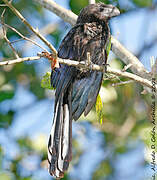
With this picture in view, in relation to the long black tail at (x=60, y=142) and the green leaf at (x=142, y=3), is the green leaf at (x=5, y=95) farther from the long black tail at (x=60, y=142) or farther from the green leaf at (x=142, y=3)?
the green leaf at (x=142, y=3)

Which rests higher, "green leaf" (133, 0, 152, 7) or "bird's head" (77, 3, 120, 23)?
"green leaf" (133, 0, 152, 7)

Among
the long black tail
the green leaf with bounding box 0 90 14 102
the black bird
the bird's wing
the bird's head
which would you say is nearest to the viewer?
the long black tail

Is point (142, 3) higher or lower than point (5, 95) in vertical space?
higher

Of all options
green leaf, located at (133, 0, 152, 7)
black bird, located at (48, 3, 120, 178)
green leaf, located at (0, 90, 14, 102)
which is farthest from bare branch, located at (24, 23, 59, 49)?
green leaf, located at (133, 0, 152, 7)

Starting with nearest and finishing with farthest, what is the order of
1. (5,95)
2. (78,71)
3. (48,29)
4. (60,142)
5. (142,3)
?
(60,142), (78,71), (142,3), (5,95), (48,29)

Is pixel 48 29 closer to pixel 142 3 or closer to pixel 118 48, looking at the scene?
pixel 142 3

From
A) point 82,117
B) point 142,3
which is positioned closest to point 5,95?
point 82,117

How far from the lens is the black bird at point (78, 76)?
2795 millimetres

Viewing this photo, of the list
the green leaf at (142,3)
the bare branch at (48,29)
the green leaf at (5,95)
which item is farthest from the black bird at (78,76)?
the bare branch at (48,29)

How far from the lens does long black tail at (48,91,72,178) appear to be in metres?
2.67

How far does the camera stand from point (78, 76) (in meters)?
3.23

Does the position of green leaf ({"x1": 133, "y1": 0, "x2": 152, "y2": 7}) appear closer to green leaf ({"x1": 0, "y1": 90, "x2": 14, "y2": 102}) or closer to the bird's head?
the bird's head

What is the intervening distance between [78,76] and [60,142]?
672mm

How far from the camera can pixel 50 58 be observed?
2344 millimetres
